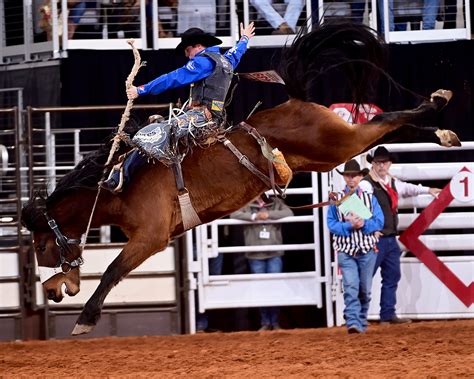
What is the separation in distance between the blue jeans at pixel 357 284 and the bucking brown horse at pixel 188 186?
257 cm

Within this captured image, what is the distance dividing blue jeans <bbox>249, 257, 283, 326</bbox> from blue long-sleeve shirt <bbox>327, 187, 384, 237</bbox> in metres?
0.99

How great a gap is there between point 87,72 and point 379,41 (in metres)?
4.60

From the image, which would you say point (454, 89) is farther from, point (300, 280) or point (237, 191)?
point (237, 191)

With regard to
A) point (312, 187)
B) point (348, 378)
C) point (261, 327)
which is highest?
point (312, 187)

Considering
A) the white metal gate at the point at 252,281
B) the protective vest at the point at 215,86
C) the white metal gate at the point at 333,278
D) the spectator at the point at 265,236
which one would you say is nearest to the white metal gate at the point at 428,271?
the white metal gate at the point at 333,278

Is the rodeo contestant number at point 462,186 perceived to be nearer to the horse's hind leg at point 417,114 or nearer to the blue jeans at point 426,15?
the blue jeans at point 426,15

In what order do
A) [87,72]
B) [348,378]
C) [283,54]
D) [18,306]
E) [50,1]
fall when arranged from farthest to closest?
[50,1] → [87,72] → [18,306] → [283,54] → [348,378]

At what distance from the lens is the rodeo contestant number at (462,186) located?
32.6 feet

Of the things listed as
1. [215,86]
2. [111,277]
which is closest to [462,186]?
[215,86]

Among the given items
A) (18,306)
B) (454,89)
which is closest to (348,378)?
(18,306)

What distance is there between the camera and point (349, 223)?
9.26 meters

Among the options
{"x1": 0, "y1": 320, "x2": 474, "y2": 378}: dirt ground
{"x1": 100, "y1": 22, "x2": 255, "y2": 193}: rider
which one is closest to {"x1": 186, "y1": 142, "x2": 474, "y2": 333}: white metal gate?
{"x1": 0, "y1": 320, "x2": 474, "y2": 378}: dirt ground

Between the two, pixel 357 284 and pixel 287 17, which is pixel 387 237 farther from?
pixel 287 17

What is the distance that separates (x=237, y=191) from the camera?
263 inches
